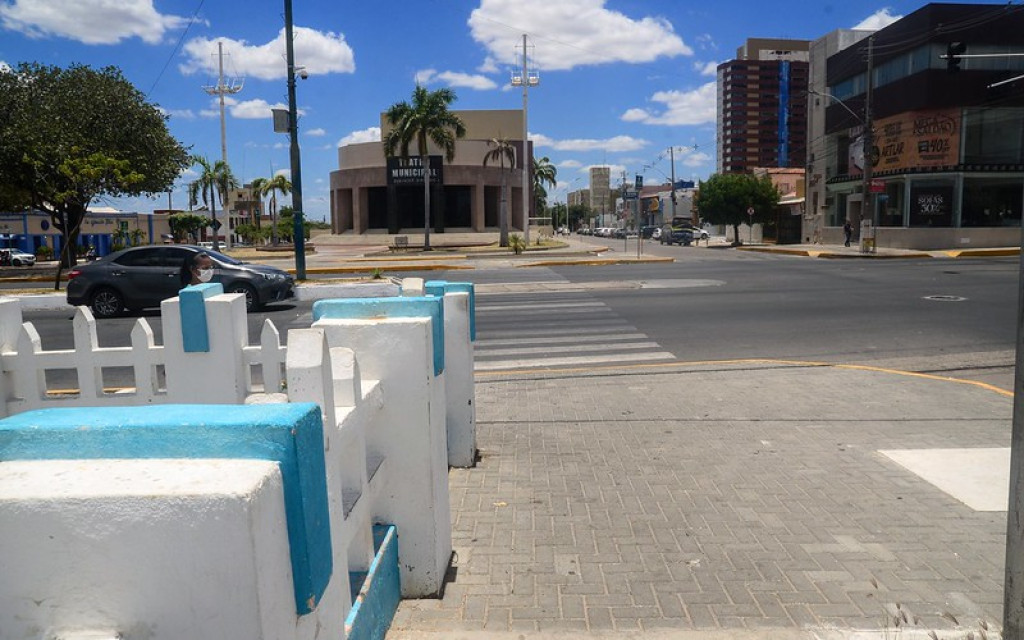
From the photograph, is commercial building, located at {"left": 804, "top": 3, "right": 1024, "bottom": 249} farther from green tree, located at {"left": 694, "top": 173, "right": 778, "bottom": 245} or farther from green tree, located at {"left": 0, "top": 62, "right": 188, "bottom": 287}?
green tree, located at {"left": 0, "top": 62, "right": 188, "bottom": 287}

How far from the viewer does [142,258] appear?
17703 millimetres

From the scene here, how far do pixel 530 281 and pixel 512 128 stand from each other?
54524 mm

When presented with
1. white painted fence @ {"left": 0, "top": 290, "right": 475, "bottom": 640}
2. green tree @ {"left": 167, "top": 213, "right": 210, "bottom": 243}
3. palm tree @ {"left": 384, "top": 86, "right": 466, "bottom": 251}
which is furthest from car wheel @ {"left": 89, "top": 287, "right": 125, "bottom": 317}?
green tree @ {"left": 167, "top": 213, "right": 210, "bottom": 243}

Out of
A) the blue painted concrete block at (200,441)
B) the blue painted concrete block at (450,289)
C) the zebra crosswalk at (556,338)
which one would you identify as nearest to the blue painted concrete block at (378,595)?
the blue painted concrete block at (200,441)

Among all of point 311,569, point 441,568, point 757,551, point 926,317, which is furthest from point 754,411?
point 926,317

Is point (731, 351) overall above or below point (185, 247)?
below

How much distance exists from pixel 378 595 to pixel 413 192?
2577 inches

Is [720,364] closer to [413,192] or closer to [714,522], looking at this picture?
[714,522]

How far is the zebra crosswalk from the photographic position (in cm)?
1140

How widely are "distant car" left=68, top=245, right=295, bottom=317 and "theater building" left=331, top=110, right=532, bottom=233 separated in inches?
1785

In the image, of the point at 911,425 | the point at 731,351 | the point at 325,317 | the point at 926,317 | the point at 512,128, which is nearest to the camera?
the point at 325,317

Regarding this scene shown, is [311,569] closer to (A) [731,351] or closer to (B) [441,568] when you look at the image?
(B) [441,568]

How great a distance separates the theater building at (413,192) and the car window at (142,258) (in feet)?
149

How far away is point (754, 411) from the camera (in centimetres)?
806
